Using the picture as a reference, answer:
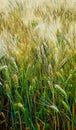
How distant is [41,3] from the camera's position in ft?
7.25

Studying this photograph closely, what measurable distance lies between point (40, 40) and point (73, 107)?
0.98 feet

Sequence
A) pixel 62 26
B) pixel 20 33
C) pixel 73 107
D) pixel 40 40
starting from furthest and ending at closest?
pixel 62 26 → pixel 20 33 → pixel 40 40 → pixel 73 107

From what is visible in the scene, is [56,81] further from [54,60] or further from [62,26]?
[62,26]

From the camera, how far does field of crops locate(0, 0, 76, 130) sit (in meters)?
1.15

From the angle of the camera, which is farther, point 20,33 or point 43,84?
point 20,33

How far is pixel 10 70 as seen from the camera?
122 centimetres

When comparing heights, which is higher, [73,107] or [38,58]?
[38,58]

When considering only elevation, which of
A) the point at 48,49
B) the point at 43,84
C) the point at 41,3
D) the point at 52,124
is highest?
the point at 41,3

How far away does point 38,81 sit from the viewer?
47.9 inches

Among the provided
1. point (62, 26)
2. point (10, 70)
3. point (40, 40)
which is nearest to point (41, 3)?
point (62, 26)

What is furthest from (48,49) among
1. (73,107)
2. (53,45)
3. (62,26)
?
(62,26)

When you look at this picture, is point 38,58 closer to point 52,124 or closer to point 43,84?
point 43,84

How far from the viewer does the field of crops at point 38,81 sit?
115 centimetres

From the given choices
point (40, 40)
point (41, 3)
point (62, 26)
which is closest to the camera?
point (40, 40)
